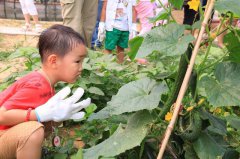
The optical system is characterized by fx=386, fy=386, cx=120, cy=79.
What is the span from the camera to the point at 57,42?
1754 mm

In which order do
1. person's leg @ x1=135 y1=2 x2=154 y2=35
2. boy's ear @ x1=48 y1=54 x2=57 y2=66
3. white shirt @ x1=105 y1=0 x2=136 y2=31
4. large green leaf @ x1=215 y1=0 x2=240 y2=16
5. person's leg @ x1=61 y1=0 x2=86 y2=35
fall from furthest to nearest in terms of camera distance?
person's leg @ x1=135 y1=2 x2=154 y2=35 → white shirt @ x1=105 y1=0 x2=136 y2=31 → person's leg @ x1=61 y1=0 x2=86 y2=35 → boy's ear @ x1=48 y1=54 x2=57 y2=66 → large green leaf @ x1=215 y1=0 x2=240 y2=16

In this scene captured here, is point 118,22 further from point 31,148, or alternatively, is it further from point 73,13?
point 31,148

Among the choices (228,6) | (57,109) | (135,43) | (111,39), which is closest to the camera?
(228,6)

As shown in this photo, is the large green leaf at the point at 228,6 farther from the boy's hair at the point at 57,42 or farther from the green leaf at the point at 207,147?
the boy's hair at the point at 57,42

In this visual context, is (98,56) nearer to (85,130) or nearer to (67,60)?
(85,130)

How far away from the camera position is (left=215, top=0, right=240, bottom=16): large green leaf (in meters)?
1.12

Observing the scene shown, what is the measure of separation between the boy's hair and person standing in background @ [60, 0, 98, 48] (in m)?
1.81

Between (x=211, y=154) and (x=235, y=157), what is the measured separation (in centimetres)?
12

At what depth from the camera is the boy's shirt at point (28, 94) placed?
1628 mm

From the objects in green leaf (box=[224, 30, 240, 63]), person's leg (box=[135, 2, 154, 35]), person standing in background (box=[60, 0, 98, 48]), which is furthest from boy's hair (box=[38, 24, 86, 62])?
person's leg (box=[135, 2, 154, 35])

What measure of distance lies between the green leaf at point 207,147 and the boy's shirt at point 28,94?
70 centimetres

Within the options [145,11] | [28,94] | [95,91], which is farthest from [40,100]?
[145,11]

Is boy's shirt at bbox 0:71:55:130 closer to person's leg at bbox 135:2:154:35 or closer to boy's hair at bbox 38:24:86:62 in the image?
boy's hair at bbox 38:24:86:62

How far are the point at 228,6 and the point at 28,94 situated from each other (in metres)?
0.92
